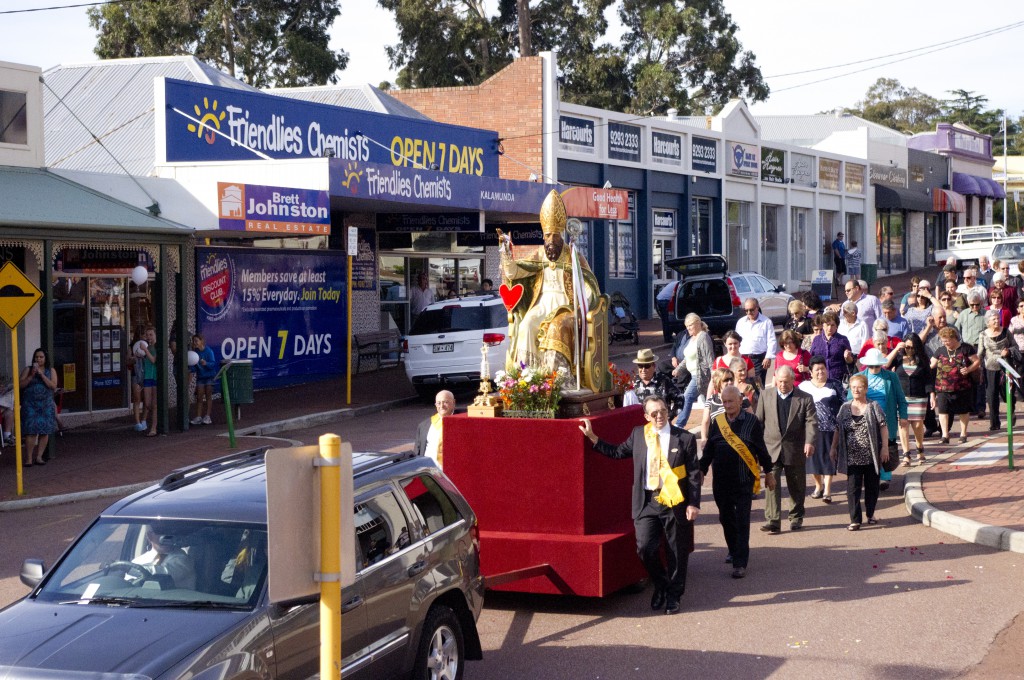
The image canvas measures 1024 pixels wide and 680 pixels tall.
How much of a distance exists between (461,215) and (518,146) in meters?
9.51

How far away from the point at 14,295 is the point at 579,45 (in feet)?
127

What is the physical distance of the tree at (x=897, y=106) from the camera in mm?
90375

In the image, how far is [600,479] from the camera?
9.30 metres

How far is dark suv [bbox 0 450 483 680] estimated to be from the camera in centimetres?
511

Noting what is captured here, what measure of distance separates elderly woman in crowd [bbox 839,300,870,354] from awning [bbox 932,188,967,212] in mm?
45437

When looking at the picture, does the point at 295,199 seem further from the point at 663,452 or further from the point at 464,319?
the point at 663,452

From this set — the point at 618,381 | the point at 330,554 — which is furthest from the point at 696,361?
the point at 330,554

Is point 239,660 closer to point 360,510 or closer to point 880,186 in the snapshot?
point 360,510

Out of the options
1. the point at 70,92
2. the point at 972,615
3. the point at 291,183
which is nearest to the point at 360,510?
the point at 972,615

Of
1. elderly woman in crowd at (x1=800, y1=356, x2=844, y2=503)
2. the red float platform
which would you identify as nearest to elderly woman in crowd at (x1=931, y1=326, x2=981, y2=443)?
elderly woman in crowd at (x1=800, y1=356, x2=844, y2=503)

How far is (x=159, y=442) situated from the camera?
57.1 feet

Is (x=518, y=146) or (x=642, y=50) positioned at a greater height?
(x=642, y=50)

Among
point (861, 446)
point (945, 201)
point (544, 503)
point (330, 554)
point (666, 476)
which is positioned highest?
point (945, 201)

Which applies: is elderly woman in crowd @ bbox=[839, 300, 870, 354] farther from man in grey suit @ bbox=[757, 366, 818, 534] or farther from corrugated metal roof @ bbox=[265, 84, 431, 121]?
corrugated metal roof @ bbox=[265, 84, 431, 121]
